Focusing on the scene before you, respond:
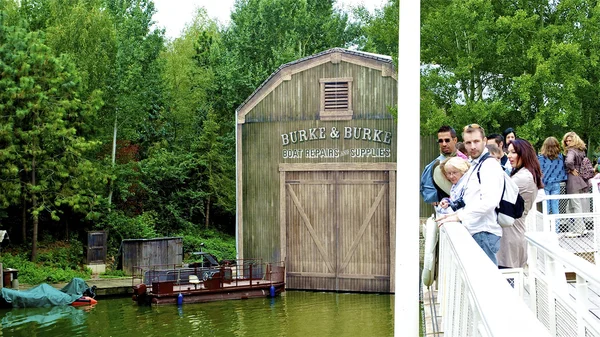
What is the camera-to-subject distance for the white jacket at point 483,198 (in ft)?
19.2

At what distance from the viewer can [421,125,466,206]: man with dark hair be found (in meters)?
7.29

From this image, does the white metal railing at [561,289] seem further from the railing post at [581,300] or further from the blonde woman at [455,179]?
the blonde woman at [455,179]

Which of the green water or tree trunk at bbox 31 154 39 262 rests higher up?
tree trunk at bbox 31 154 39 262

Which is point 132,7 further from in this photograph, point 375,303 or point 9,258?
point 375,303

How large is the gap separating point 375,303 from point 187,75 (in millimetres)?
23546

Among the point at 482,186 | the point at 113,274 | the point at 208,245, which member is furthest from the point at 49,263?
the point at 482,186

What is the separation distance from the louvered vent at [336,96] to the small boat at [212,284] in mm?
4980

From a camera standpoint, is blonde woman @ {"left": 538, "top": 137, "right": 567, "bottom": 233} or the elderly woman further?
blonde woman @ {"left": 538, "top": 137, "right": 567, "bottom": 233}

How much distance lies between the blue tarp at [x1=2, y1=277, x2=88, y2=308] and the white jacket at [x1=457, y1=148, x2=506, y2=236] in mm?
21405

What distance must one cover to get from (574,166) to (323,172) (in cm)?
1420

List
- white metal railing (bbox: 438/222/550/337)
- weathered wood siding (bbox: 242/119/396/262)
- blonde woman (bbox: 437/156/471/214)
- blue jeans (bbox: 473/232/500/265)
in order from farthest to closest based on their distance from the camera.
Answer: weathered wood siding (bbox: 242/119/396/262), blonde woman (bbox: 437/156/471/214), blue jeans (bbox: 473/232/500/265), white metal railing (bbox: 438/222/550/337)

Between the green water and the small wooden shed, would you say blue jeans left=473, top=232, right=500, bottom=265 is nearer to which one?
the green water

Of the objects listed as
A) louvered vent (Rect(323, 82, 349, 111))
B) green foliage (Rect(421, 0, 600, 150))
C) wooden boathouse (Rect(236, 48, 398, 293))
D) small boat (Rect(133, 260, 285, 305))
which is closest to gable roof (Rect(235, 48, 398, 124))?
wooden boathouse (Rect(236, 48, 398, 293))

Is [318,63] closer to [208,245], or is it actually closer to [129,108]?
[208,245]
